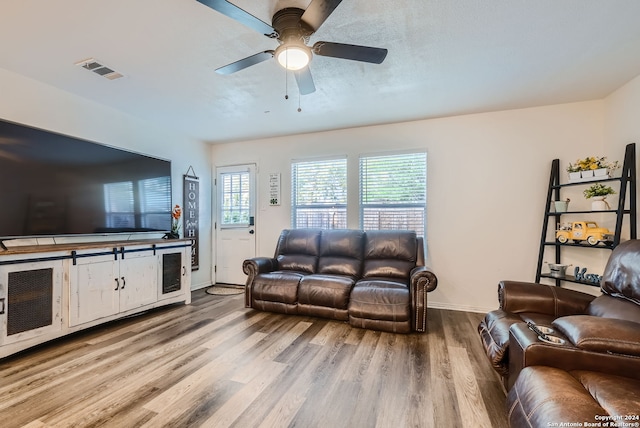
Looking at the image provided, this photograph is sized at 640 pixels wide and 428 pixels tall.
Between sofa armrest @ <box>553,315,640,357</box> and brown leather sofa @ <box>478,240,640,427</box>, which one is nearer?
brown leather sofa @ <box>478,240,640,427</box>

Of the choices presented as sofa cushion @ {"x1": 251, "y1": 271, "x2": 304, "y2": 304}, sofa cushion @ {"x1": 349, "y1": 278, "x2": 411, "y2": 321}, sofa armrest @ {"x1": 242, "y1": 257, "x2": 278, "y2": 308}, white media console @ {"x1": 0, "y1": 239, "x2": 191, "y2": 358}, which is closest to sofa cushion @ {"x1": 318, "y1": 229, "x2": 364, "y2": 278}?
sofa cushion @ {"x1": 251, "y1": 271, "x2": 304, "y2": 304}

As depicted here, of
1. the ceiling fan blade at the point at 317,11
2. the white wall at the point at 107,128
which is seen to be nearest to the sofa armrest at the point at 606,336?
the ceiling fan blade at the point at 317,11

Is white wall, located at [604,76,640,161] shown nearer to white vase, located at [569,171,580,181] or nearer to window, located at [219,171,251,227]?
white vase, located at [569,171,580,181]

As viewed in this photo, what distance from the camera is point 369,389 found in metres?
Answer: 1.94

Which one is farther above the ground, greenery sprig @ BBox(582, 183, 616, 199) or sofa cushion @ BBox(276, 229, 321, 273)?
greenery sprig @ BBox(582, 183, 616, 199)

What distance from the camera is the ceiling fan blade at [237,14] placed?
145 cm

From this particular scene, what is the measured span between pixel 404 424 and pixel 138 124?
14.4 ft

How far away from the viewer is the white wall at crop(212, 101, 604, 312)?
11.1 ft

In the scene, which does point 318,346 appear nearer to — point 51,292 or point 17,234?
point 51,292

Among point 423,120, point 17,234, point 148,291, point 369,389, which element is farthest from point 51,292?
point 423,120

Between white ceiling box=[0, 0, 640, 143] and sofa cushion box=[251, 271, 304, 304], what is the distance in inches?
82.1

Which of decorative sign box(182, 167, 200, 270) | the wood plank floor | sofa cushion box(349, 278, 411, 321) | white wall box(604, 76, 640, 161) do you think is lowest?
the wood plank floor

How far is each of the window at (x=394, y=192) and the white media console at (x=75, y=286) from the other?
2.79m

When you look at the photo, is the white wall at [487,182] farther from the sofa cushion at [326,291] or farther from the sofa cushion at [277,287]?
the sofa cushion at [277,287]
